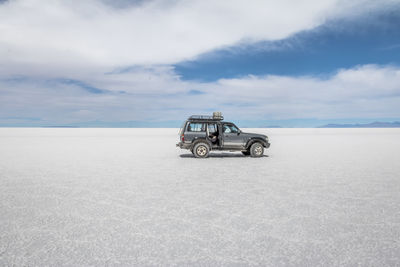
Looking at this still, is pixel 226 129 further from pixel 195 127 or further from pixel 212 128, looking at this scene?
pixel 195 127

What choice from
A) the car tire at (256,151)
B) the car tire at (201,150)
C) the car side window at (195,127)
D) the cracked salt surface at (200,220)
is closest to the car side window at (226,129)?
the car side window at (195,127)

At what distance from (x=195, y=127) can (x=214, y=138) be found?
1.11 m

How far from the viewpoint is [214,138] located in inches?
634

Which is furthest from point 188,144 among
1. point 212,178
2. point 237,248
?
point 237,248

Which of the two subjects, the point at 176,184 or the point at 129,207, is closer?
the point at 129,207

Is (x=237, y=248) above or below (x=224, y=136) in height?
below

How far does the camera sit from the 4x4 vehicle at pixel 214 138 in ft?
51.4

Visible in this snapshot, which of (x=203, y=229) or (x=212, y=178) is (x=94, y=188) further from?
(x=203, y=229)

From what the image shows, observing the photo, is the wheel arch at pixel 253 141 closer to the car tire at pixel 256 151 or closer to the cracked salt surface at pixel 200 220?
the car tire at pixel 256 151

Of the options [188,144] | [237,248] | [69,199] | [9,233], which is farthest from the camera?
[188,144]

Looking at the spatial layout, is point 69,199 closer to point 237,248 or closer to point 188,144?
point 237,248

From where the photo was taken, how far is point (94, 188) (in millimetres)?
8219

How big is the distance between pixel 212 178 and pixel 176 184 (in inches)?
55.6

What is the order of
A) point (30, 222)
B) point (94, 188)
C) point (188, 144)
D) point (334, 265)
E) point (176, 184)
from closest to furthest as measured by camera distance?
1. point (334, 265)
2. point (30, 222)
3. point (94, 188)
4. point (176, 184)
5. point (188, 144)
